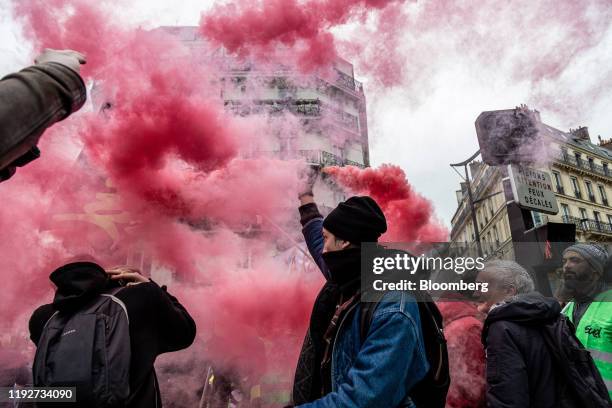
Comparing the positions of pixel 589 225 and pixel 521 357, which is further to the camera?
pixel 589 225

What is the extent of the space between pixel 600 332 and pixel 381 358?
230 centimetres

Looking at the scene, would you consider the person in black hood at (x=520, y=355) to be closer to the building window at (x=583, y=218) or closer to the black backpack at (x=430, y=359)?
the black backpack at (x=430, y=359)

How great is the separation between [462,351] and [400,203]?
417 inches

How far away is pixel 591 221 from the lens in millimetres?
31953

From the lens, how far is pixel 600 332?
110 inches

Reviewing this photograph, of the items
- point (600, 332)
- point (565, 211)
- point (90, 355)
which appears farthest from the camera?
point (565, 211)

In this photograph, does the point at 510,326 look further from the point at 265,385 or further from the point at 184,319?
the point at 265,385

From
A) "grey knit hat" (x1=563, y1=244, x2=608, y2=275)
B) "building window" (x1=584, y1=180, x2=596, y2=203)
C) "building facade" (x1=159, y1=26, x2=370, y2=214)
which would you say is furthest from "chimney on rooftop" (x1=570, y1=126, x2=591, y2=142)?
"grey knit hat" (x1=563, y1=244, x2=608, y2=275)

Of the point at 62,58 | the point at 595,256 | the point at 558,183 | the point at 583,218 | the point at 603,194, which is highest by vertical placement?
the point at 558,183

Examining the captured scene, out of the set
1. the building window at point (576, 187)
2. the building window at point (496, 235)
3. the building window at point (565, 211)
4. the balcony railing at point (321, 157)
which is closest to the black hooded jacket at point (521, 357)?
the balcony railing at point (321, 157)

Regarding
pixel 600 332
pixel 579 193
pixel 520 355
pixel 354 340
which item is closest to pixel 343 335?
pixel 354 340

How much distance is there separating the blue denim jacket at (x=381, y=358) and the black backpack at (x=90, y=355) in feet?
3.35

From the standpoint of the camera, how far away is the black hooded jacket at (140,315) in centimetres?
202

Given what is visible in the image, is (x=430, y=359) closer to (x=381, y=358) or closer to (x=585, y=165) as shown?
(x=381, y=358)
